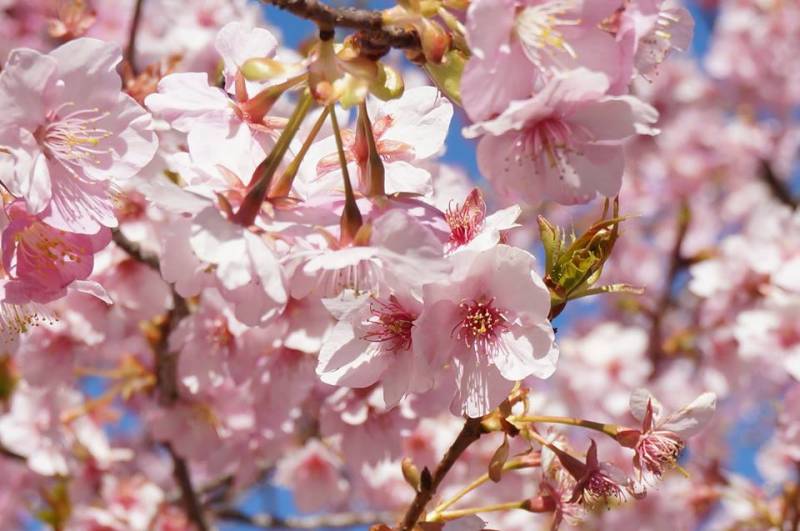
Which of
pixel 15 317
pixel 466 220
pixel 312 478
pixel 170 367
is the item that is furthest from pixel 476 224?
pixel 312 478

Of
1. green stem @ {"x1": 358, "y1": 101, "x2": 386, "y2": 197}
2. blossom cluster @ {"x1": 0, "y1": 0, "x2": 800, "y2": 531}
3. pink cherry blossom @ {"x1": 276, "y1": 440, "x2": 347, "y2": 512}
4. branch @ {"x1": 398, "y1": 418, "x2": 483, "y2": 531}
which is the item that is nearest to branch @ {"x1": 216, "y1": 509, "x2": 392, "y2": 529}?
pink cherry blossom @ {"x1": 276, "y1": 440, "x2": 347, "y2": 512}

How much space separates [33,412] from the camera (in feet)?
10.7

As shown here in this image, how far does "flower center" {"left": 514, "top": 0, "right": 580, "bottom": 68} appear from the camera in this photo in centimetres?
141

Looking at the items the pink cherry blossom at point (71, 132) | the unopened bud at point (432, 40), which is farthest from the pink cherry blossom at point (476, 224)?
the pink cherry blossom at point (71, 132)

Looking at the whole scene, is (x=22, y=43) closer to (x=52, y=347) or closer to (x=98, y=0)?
(x=98, y=0)

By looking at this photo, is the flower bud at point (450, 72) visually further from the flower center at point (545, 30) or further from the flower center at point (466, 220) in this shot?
Answer: the flower center at point (466, 220)

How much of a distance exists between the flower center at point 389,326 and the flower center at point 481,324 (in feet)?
0.28

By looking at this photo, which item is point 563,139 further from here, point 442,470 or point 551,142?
point 442,470

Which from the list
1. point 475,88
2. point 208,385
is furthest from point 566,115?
point 208,385

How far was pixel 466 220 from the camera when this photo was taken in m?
1.66

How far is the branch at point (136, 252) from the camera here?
249 centimetres

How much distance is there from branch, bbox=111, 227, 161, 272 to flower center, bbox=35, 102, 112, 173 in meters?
0.75

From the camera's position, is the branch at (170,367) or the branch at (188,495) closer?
the branch at (170,367)

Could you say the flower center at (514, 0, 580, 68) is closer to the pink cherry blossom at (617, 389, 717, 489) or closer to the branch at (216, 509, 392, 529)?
the pink cherry blossom at (617, 389, 717, 489)
